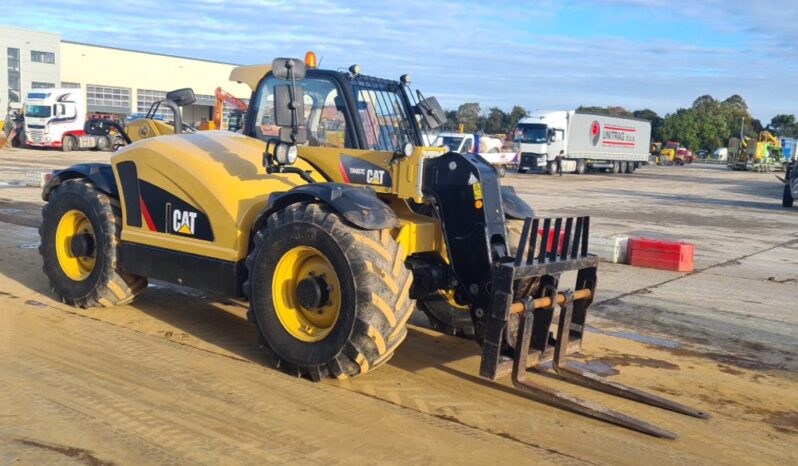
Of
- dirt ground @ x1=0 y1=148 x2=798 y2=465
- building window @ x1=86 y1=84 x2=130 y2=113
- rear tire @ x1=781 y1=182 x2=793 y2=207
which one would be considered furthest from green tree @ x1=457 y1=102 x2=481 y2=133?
dirt ground @ x1=0 y1=148 x2=798 y2=465

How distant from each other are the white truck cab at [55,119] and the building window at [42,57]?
20.9 meters

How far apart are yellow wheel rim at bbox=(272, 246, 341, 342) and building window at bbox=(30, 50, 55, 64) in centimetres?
6259

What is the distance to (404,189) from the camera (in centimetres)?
605

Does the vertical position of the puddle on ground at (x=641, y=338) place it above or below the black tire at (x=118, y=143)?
below

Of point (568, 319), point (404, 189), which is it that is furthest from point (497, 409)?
point (404, 189)

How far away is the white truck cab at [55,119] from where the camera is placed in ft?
136

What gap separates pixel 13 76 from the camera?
2376 inches

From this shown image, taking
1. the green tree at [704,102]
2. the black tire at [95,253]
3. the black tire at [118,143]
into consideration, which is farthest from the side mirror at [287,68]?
the green tree at [704,102]

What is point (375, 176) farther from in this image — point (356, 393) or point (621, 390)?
point (621, 390)

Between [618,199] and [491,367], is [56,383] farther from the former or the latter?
[618,199]

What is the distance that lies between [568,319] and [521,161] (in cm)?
3825

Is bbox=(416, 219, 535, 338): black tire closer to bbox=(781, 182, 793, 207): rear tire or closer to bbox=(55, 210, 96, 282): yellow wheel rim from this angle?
bbox=(55, 210, 96, 282): yellow wheel rim

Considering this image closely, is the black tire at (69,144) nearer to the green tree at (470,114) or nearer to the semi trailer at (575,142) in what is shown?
the semi trailer at (575,142)

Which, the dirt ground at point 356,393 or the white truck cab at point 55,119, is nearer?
the dirt ground at point 356,393
